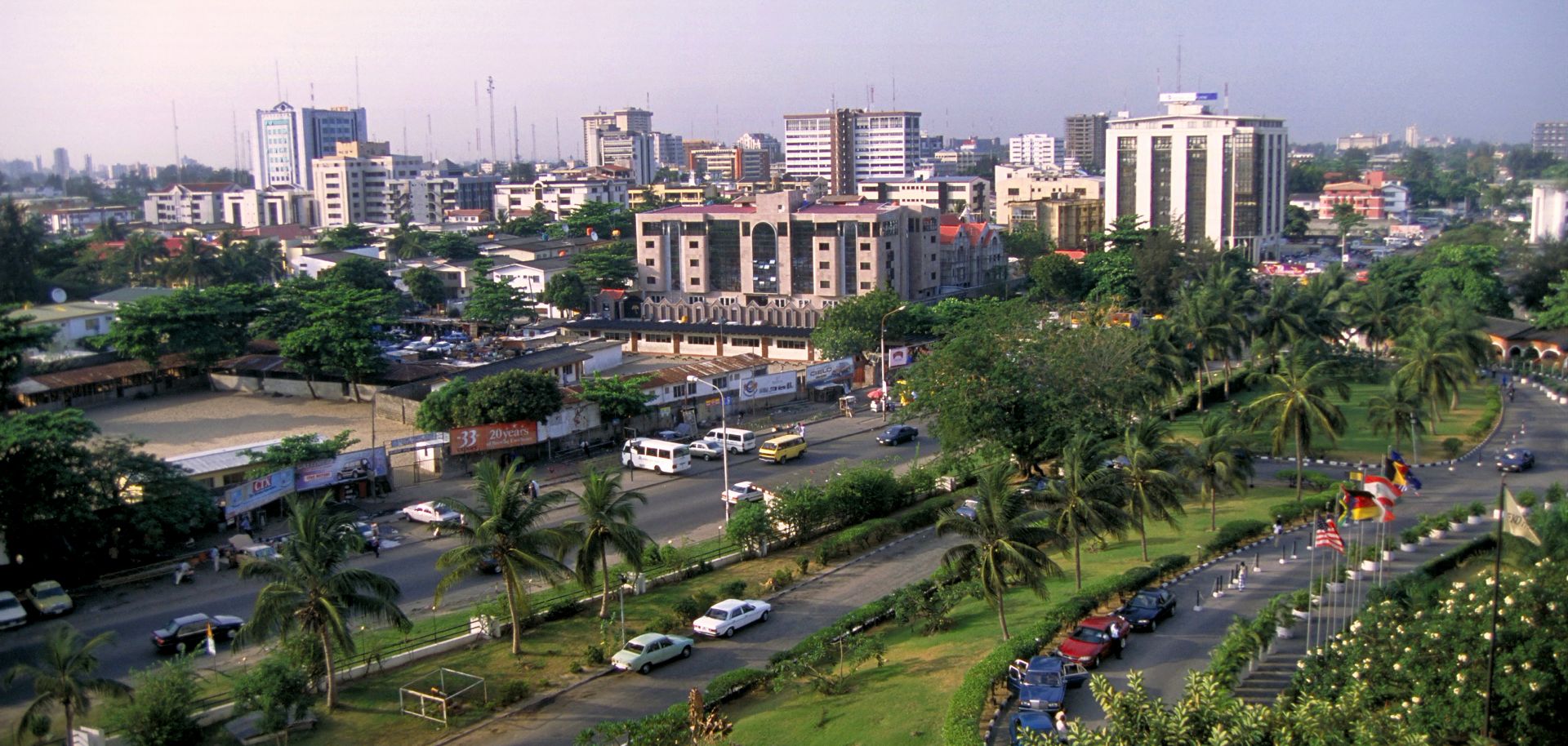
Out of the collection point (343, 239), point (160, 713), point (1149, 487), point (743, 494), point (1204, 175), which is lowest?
point (743, 494)

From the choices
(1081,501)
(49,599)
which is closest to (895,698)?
(1081,501)

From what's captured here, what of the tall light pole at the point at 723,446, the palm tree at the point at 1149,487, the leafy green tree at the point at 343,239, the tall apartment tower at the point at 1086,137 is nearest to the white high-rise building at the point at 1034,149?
the tall apartment tower at the point at 1086,137

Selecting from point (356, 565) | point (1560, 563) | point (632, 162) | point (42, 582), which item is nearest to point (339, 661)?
point (356, 565)

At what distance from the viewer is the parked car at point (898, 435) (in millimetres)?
34156

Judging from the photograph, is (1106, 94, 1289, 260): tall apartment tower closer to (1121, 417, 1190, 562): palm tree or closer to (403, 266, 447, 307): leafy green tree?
(403, 266, 447, 307): leafy green tree

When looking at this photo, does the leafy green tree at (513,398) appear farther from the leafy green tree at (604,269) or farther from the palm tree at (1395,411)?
the leafy green tree at (604,269)

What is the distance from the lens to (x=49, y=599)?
2088cm

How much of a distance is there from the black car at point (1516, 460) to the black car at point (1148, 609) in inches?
553

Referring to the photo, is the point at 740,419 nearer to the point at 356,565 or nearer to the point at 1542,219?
the point at 356,565

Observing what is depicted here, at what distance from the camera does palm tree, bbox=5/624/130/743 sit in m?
14.7

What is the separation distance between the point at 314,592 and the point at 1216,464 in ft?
56.3

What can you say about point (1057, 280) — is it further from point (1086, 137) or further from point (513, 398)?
point (1086, 137)

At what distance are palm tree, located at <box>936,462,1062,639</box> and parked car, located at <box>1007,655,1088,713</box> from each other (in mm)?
1426

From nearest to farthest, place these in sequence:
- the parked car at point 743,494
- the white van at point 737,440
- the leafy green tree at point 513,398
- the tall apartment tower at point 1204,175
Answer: the parked car at point 743,494, the leafy green tree at point 513,398, the white van at point 737,440, the tall apartment tower at point 1204,175
